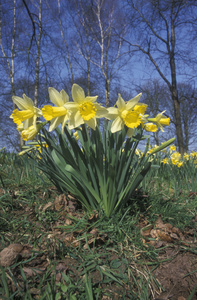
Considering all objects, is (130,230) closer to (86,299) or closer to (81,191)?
(81,191)

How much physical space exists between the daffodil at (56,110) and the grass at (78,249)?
720mm

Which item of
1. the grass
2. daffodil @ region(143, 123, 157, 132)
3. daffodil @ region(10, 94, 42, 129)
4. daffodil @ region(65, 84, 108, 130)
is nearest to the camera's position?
the grass

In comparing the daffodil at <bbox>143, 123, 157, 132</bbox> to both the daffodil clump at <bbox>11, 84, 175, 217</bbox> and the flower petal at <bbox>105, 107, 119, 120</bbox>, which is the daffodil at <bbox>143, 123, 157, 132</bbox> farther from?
the flower petal at <bbox>105, 107, 119, 120</bbox>

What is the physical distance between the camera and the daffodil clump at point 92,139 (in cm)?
119

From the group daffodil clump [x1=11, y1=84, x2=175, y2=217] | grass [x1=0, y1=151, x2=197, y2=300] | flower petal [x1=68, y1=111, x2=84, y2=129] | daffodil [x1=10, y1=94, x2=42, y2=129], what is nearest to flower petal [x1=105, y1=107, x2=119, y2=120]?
daffodil clump [x1=11, y1=84, x2=175, y2=217]

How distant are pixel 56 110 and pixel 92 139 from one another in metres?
0.41

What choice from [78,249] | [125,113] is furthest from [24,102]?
[78,249]

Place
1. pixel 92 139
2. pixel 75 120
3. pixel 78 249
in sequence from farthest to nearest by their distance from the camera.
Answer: pixel 92 139 → pixel 78 249 → pixel 75 120

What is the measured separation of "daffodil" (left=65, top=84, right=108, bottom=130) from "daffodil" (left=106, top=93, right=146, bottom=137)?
83 millimetres

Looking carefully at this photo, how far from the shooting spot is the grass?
3.33ft

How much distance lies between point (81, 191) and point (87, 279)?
2.09 feet

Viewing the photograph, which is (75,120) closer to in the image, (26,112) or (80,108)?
(80,108)

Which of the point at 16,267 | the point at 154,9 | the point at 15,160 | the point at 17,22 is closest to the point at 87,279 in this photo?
the point at 16,267

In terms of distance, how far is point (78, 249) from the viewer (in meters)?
1.28
